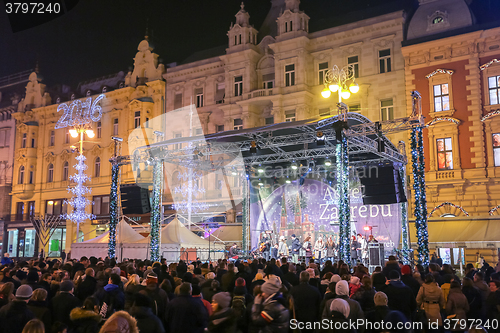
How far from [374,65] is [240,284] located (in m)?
27.1

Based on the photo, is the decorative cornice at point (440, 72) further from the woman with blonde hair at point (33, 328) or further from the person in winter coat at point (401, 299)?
the woman with blonde hair at point (33, 328)

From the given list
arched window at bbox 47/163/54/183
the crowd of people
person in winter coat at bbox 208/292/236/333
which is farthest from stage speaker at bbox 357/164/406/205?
arched window at bbox 47/163/54/183

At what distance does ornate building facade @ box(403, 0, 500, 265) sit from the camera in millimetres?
26484

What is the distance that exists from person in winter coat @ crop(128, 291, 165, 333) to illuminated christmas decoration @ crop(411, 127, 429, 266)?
43.7ft

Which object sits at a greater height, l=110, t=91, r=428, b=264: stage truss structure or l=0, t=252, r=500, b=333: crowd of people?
l=110, t=91, r=428, b=264: stage truss structure

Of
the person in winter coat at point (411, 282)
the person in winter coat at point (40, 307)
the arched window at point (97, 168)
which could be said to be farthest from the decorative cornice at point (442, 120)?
the arched window at point (97, 168)

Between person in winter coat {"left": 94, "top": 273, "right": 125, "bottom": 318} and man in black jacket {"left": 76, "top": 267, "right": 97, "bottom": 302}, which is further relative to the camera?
man in black jacket {"left": 76, "top": 267, "right": 97, "bottom": 302}

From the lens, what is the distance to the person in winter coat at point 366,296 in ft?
24.8

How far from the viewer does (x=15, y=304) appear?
6.27 metres

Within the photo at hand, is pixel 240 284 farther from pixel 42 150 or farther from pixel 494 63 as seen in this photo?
pixel 42 150

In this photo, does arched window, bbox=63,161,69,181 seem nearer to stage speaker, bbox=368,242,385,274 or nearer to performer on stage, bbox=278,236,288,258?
performer on stage, bbox=278,236,288,258

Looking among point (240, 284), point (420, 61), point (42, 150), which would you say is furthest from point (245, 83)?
point (240, 284)

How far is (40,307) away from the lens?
6648 millimetres

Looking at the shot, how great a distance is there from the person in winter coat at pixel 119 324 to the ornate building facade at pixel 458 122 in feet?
79.8
